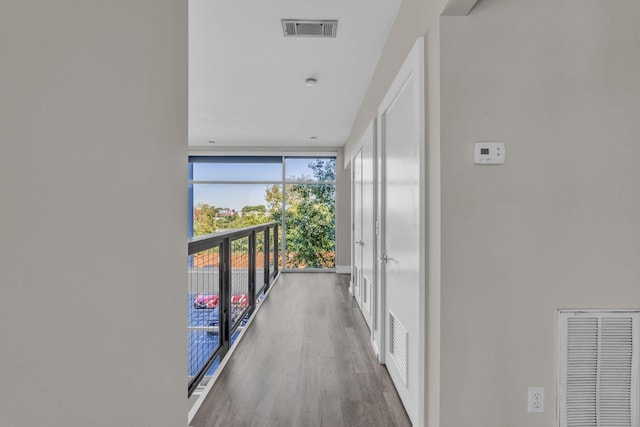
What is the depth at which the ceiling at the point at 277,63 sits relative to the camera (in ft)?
7.84

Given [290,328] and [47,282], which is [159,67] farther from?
[290,328]

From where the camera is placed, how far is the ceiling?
94.0 inches

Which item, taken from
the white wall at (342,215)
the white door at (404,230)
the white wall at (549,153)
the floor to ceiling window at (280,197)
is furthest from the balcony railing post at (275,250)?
the white wall at (549,153)

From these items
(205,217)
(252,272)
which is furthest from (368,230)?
(205,217)

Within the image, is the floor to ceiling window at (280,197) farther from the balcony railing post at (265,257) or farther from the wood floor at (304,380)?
the wood floor at (304,380)

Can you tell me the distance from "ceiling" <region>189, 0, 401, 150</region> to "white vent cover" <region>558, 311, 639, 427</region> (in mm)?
2186

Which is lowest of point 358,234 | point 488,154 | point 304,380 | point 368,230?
point 304,380

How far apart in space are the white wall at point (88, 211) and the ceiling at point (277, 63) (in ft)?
4.59

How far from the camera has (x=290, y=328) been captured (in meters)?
3.58

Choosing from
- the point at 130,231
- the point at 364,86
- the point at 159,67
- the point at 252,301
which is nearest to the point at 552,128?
the point at 159,67

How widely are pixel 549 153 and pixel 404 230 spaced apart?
2.75ft

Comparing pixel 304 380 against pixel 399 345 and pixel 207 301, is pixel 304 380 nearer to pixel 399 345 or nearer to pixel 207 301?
pixel 399 345

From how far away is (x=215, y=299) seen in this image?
308 cm

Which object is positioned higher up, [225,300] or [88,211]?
[88,211]
